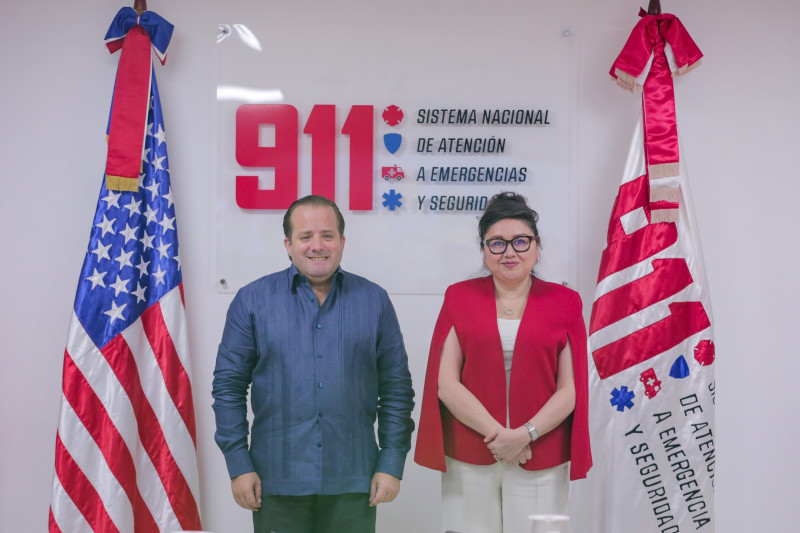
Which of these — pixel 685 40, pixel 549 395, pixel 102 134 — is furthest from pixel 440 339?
pixel 102 134

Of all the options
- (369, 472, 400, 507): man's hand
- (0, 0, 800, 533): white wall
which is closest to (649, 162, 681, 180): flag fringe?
(0, 0, 800, 533): white wall

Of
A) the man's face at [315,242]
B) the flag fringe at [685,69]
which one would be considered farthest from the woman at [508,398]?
the flag fringe at [685,69]

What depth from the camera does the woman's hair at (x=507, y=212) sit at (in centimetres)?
240

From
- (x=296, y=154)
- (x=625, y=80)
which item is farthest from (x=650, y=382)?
(x=296, y=154)

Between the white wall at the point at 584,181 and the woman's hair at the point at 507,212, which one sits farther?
the white wall at the point at 584,181

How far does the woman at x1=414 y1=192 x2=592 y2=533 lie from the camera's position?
2305 millimetres

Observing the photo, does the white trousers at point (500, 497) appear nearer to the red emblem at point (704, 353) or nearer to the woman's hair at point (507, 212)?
the woman's hair at point (507, 212)

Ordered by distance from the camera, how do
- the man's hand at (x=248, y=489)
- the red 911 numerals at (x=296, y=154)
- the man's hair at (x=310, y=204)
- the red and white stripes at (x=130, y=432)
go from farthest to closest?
1. the red 911 numerals at (x=296, y=154)
2. the red and white stripes at (x=130, y=432)
3. the man's hair at (x=310, y=204)
4. the man's hand at (x=248, y=489)

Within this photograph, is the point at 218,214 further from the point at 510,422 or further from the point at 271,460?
the point at 510,422

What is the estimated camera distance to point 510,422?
2.32 metres

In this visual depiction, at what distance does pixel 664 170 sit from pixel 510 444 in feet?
4.56

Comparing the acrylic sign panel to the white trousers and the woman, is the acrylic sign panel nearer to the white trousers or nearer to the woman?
the woman

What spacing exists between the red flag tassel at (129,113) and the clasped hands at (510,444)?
1.74m

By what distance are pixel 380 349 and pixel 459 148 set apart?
1172mm
